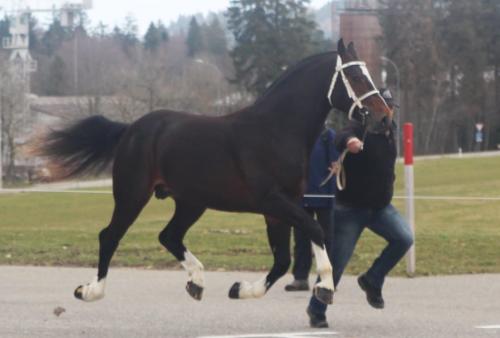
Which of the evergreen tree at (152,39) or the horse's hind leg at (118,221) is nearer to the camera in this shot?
the horse's hind leg at (118,221)

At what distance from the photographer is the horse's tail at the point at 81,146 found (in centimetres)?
993

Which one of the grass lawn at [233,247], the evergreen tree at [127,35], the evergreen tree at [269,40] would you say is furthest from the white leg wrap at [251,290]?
the evergreen tree at [127,35]

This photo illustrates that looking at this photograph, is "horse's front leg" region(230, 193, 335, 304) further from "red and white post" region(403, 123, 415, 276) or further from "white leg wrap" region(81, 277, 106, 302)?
"red and white post" region(403, 123, 415, 276)

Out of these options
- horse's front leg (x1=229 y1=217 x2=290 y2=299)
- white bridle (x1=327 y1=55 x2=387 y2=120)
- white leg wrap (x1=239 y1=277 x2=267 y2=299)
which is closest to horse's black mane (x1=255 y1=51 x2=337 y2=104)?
white bridle (x1=327 y1=55 x2=387 y2=120)

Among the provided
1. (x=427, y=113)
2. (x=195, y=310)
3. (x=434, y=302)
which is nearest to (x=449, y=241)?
(x=434, y=302)

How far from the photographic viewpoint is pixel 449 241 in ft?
49.9

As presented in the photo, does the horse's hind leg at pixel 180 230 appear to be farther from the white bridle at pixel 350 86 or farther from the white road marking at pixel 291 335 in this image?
the white bridle at pixel 350 86

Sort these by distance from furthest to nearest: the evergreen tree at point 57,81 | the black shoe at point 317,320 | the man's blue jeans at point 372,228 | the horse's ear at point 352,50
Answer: the evergreen tree at point 57,81 → the man's blue jeans at point 372,228 → the black shoe at point 317,320 → the horse's ear at point 352,50

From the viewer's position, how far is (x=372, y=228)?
30.9 ft

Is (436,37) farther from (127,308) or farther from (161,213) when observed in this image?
(127,308)

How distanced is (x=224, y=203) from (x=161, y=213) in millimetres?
23587

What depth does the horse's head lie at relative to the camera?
27.0ft

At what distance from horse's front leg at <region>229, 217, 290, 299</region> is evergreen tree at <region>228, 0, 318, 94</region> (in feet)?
231

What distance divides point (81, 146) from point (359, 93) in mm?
2866
